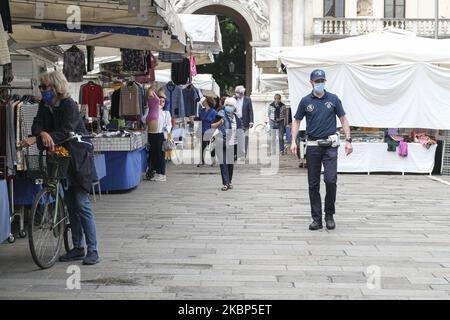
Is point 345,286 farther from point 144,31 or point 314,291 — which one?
point 144,31

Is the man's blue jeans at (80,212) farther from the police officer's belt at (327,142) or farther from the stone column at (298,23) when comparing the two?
the stone column at (298,23)

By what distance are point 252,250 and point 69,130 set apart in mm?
2280

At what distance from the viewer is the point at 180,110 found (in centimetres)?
1708

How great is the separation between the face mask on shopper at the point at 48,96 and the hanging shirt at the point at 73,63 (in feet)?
23.1

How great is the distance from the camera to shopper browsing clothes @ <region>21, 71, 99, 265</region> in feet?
21.0

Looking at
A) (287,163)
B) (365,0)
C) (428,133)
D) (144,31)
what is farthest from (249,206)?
(365,0)

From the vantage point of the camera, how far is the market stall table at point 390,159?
14.9 m

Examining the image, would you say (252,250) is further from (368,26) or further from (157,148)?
(368,26)

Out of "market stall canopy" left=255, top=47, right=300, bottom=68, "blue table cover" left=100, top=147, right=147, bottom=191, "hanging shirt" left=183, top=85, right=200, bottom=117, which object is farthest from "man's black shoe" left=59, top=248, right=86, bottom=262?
"market stall canopy" left=255, top=47, right=300, bottom=68

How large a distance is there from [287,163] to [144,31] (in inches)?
351

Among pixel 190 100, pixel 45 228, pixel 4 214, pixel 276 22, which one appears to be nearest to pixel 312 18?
pixel 276 22

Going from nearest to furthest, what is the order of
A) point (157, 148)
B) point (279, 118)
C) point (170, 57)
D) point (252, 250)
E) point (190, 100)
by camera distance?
point (252, 250) < point (157, 148) < point (170, 57) < point (190, 100) < point (279, 118)

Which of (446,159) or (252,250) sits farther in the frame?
(446,159)

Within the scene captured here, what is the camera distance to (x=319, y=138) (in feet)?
27.8
